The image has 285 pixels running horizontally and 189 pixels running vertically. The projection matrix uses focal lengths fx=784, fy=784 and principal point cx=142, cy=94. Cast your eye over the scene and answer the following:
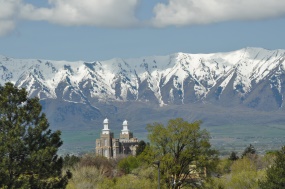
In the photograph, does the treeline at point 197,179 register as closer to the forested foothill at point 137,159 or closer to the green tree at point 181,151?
the forested foothill at point 137,159

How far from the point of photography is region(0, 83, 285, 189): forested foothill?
158ft

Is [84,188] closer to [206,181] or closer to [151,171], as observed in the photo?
[151,171]

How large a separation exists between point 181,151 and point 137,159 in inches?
500

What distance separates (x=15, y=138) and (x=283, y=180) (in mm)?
29662

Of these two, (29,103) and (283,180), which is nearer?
(29,103)

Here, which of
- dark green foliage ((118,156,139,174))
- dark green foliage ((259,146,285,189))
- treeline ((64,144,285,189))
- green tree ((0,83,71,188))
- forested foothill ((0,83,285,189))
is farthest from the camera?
dark green foliage ((118,156,139,174))

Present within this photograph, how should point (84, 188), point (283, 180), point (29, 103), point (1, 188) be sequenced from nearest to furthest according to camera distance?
1. point (1, 188)
2. point (29, 103)
3. point (283, 180)
4. point (84, 188)

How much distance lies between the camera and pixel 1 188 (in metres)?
46.9

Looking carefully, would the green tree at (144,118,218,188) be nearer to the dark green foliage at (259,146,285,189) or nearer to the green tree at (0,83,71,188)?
the dark green foliage at (259,146,285,189)

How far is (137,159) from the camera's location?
269 ft

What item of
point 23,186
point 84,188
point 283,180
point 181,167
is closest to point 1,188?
point 23,186

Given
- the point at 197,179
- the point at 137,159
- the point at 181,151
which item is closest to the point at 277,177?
the point at 197,179

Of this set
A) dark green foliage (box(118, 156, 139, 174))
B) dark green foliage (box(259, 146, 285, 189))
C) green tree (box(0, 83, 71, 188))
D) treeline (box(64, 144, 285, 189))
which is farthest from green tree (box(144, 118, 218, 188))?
dark green foliage (box(118, 156, 139, 174))

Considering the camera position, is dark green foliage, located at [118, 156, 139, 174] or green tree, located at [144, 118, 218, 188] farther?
dark green foliage, located at [118, 156, 139, 174]
